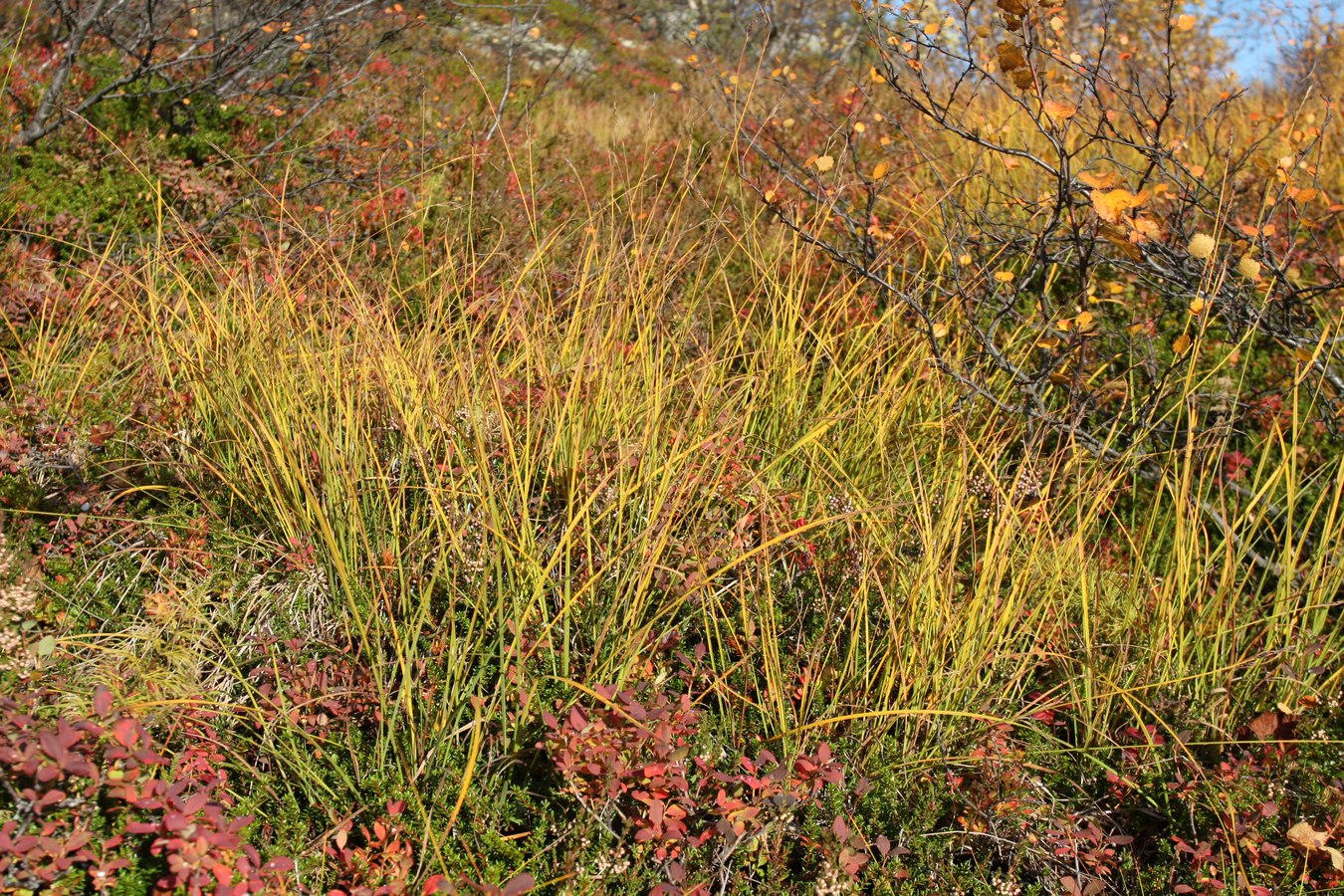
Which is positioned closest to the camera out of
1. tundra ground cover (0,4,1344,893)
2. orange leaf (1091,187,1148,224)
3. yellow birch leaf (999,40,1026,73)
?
tundra ground cover (0,4,1344,893)

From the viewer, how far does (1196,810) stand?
230 cm

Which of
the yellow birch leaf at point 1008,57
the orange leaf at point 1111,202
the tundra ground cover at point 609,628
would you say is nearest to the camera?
the tundra ground cover at point 609,628

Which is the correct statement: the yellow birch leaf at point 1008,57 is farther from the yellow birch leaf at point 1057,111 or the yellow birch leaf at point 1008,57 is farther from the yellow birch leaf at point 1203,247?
the yellow birch leaf at point 1203,247

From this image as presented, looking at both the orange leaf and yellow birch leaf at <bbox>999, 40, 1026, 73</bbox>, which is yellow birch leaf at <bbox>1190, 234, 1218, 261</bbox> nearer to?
the orange leaf

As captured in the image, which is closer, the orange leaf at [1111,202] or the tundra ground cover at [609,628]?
the tundra ground cover at [609,628]

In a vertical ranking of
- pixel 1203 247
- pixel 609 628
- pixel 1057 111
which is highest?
pixel 1057 111

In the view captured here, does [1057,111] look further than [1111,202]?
Yes

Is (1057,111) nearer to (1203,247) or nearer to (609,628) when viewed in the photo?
(1203,247)

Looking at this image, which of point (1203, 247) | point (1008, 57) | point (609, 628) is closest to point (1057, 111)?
point (1008, 57)

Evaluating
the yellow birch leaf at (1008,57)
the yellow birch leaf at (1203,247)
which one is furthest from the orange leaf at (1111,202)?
the yellow birch leaf at (1008,57)

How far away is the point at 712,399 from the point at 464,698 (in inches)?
41.6

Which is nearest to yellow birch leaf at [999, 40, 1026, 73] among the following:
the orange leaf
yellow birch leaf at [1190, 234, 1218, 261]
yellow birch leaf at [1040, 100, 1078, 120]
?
yellow birch leaf at [1040, 100, 1078, 120]

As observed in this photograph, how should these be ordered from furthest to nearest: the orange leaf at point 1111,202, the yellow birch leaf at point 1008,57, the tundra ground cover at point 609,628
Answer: the yellow birch leaf at point 1008,57 < the orange leaf at point 1111,202 < the tundra ground cover at point 609,628

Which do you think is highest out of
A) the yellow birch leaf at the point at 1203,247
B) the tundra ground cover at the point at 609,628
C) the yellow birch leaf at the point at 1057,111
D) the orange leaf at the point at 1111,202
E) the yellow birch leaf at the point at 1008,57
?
the yellow birch leaf at the point at 1008,57
